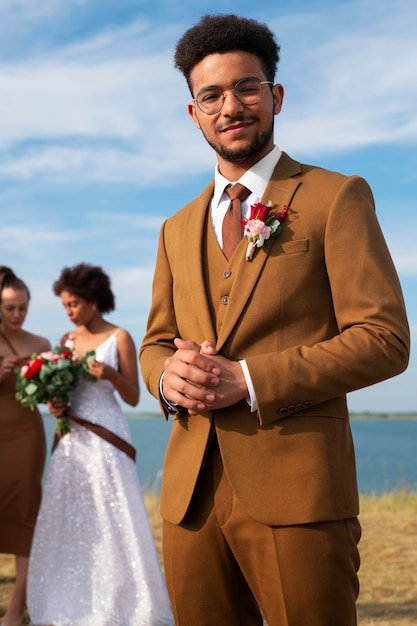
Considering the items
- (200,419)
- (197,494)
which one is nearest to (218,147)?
(200,419)

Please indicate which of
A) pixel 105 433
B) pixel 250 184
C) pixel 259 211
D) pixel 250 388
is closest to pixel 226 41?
pixel 250 184

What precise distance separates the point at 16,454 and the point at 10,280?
60.2 inches

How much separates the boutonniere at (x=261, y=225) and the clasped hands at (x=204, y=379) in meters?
0.36

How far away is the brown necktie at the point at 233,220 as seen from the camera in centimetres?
277

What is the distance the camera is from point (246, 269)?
2662 mm

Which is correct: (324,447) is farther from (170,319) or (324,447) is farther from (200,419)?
(170,319)

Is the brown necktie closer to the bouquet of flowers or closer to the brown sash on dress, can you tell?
the bouquet of flowers

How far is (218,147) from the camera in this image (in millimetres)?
2791

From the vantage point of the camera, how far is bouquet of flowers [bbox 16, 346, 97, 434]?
6750 millimetres

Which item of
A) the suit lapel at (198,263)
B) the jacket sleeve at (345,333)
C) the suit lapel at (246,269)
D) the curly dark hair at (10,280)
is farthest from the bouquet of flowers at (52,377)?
the jacket sleeve at (345,333)

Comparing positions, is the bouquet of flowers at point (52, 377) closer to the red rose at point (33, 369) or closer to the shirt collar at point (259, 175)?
the red rose at point (33, 369)

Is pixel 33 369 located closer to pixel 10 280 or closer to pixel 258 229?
pixel 10 280

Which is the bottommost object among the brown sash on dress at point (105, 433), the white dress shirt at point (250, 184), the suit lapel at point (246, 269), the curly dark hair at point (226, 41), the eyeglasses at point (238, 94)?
the brown sash on dress at point (105, 433)

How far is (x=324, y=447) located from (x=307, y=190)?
0.83 meters
